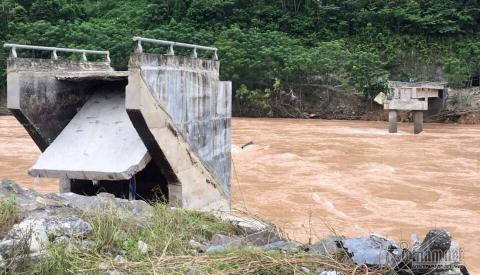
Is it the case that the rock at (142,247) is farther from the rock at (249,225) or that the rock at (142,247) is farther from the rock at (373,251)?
the rock at (373,251)

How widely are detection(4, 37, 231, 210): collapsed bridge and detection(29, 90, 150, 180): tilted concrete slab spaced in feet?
0.05

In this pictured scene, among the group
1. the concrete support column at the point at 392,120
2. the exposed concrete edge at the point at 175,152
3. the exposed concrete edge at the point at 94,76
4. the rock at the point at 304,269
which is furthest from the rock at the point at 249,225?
the concrete support column at the point at 392,120

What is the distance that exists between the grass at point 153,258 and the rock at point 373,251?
10 centimetres

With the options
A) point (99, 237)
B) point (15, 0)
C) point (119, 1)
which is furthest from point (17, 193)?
point (119, 1)

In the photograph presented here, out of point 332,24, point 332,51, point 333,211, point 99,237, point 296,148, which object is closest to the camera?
point 99,237

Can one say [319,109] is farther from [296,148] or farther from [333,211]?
[333,211]

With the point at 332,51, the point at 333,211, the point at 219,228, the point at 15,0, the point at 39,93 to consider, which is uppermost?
the point at 15,0

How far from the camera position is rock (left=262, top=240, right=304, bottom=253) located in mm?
4946

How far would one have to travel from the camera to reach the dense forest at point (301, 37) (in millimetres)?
34469

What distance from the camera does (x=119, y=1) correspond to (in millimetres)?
51250

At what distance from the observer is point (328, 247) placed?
194 inches

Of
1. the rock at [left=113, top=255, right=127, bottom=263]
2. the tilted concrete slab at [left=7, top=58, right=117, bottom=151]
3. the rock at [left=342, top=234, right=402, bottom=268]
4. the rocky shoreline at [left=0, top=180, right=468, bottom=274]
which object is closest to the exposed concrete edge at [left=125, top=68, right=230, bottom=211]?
the tilted concrete slab at [left=7, top=58, right=117, bottom=151]

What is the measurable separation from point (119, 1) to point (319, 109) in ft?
82.4

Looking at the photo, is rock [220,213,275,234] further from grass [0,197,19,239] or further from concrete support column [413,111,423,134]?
concrete support column [413,111,423,134]
